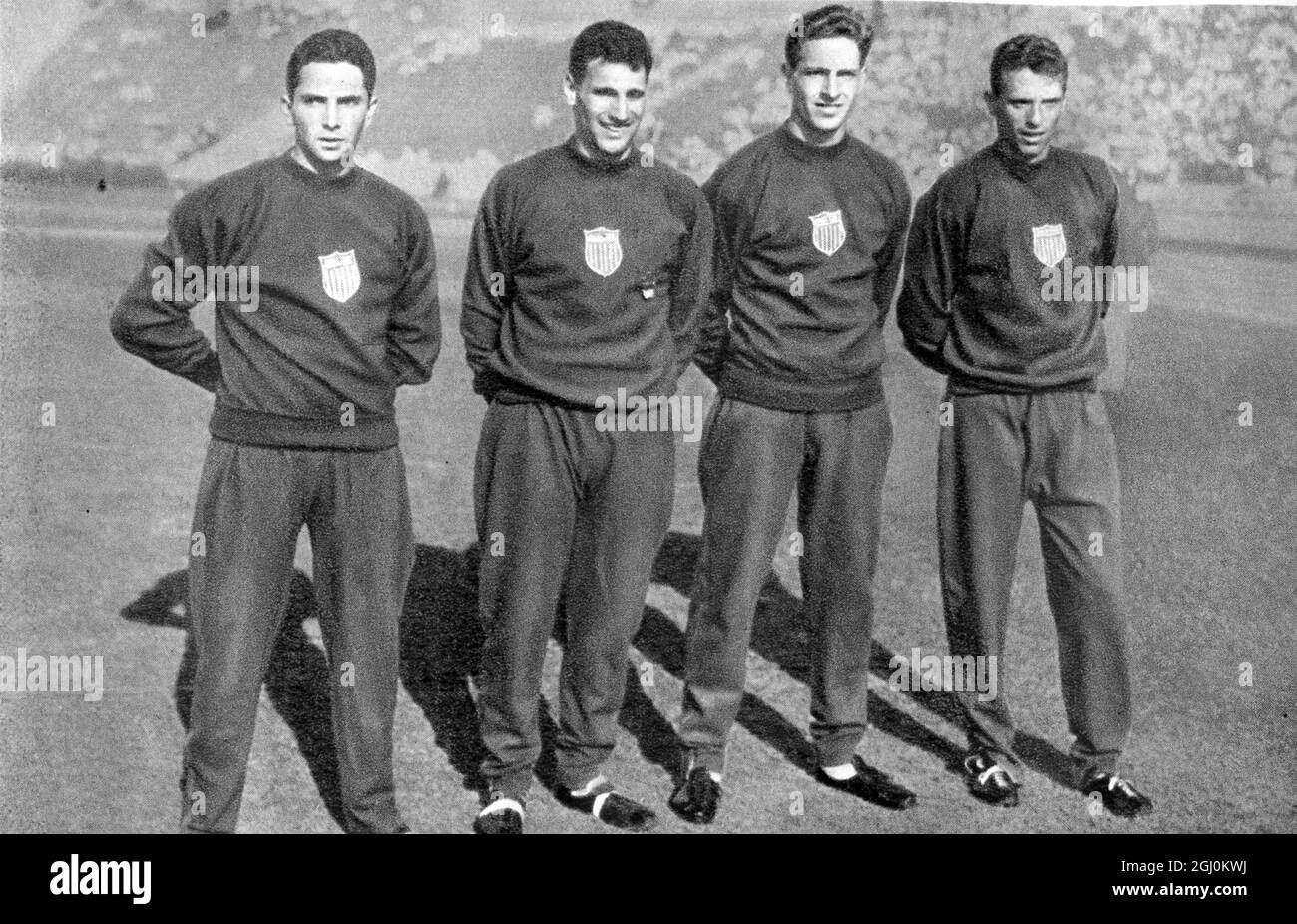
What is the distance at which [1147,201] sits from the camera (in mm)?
5492

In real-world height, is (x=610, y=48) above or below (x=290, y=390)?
above

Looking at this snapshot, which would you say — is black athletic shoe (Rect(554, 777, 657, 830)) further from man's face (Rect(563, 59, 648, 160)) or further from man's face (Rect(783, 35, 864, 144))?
man's face (Rect(783, 35, 864, 144))

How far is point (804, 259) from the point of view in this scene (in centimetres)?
465

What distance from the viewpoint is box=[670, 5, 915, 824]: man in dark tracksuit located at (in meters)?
4.64

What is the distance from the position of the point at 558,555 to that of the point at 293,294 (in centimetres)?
100

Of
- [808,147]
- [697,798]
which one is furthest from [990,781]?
[808,147]

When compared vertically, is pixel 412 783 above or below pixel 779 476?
below

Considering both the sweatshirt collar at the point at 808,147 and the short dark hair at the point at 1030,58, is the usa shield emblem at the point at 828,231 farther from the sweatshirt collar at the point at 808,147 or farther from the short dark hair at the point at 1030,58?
the short dark hair at the point at 1030,58

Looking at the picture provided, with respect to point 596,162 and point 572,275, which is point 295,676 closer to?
point 572,275

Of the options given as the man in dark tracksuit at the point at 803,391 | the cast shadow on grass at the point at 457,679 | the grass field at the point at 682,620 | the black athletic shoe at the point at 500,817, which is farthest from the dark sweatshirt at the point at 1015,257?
the black athletic shoe at the point at 500,817

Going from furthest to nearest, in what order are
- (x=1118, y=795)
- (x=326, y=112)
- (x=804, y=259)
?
1. (x=1118, y=795)
2. (x=804, y=259)
3. (x=326, y=112)

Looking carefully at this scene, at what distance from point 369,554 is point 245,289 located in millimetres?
737
